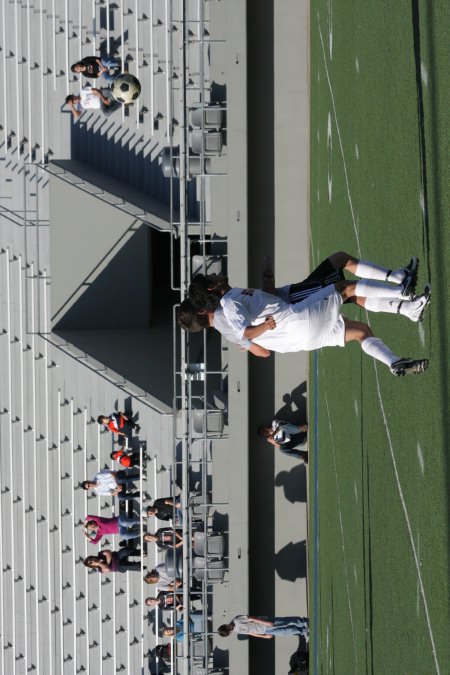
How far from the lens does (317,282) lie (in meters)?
7.75

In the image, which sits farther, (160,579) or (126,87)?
(126,87)

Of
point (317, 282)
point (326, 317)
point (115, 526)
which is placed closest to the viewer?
point (326, 317)

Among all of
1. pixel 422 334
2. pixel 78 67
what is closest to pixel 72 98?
pixel 78 67

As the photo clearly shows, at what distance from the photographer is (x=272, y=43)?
1466 cm

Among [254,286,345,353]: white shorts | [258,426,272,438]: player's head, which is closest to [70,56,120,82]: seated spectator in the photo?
[258,426,272,438]: player's head

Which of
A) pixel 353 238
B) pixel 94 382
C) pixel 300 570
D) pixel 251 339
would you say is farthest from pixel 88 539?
pixel 251 339

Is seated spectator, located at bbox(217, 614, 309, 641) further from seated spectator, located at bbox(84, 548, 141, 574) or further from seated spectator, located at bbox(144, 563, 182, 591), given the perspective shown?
seated spectator, located at bbox(84, 548, 141, 574)

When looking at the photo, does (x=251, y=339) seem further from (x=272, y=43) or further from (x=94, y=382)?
(x=94, y=382)

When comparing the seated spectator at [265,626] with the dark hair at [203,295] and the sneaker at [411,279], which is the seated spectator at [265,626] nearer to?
the dark hair at [203,295]

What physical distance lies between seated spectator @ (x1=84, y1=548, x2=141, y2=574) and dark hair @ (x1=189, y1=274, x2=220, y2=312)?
8530 millimetres

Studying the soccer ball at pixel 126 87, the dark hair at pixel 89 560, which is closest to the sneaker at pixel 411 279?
the dark hair at pixel 89 560

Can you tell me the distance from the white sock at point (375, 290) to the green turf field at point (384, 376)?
0.21m

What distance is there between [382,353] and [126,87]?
9964 mm

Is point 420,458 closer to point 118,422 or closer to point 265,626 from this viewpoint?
point 265,626
